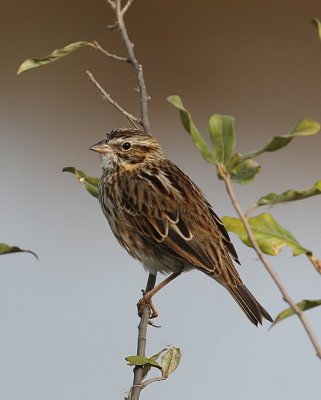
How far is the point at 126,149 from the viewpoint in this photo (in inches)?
102

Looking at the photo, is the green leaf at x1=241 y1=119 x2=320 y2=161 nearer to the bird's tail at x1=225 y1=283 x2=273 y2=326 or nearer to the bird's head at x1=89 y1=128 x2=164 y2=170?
the bird's tail at x1=225 y1=283 x2=273 y2=326

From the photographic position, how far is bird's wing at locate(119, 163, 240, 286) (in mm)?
2322

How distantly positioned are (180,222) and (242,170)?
3.35ft

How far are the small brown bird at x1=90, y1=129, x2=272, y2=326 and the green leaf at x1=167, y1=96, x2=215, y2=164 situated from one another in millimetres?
947

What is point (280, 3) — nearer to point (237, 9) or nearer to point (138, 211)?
point (237, 9)

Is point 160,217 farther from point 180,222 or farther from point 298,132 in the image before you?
point 298,132

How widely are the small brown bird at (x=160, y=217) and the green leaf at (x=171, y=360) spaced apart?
0.52 meters

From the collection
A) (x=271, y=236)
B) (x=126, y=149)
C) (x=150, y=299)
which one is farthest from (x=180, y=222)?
(x=271, y=236)

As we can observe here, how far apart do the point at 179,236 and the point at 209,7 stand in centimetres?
175

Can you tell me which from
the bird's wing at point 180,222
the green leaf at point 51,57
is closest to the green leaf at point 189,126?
the green leaf at point 51,57

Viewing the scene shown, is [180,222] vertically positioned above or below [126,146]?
below

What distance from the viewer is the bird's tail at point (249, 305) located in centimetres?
228

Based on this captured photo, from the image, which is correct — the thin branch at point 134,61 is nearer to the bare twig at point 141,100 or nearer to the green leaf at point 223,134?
the bare twig at point 141,100

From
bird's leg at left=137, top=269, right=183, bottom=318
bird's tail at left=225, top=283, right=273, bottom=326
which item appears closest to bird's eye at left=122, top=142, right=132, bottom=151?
bird's leg at left=137, top=269, right=183, bottom=318
